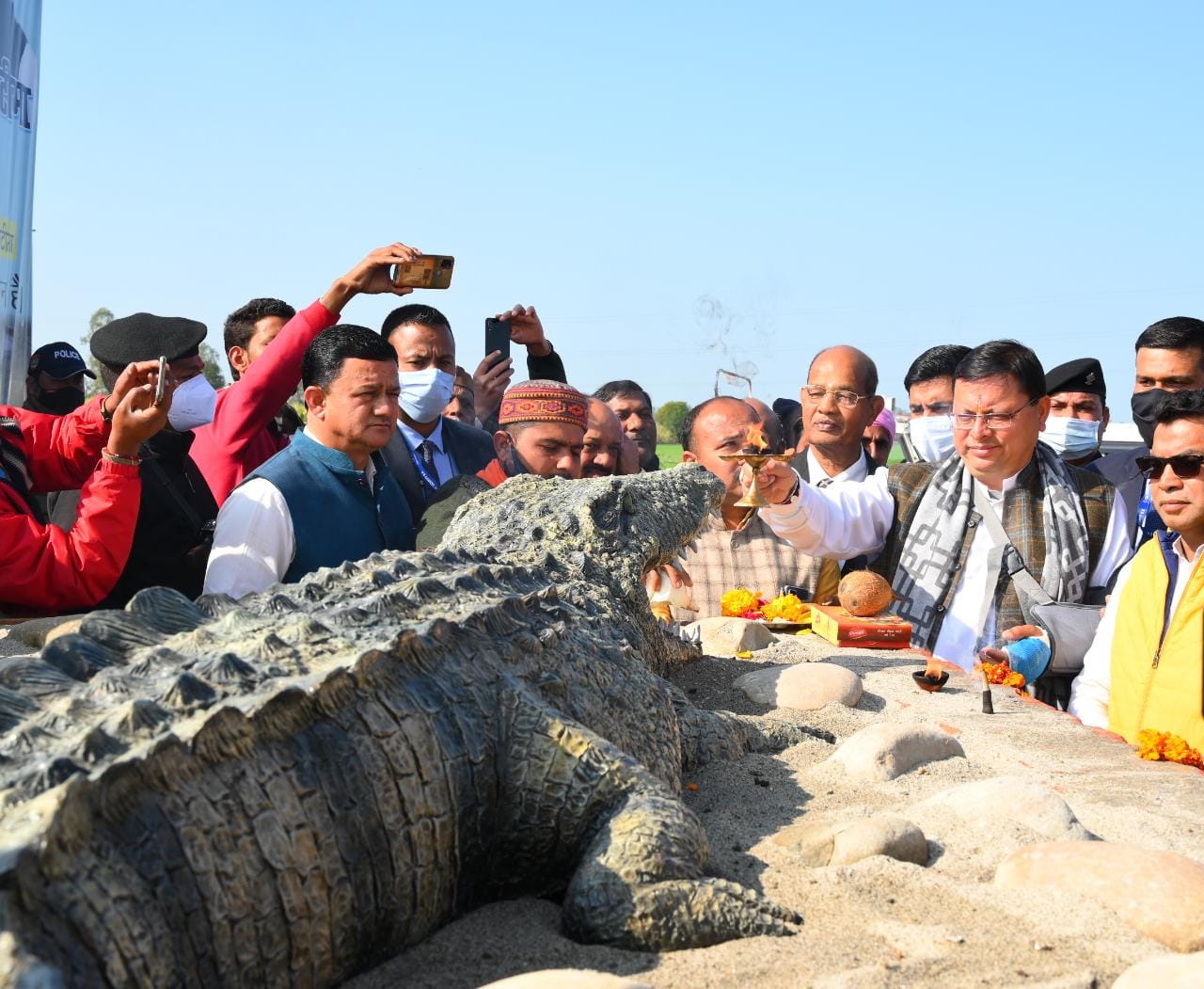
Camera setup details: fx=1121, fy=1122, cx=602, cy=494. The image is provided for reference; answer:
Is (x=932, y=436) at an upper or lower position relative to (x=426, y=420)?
upper

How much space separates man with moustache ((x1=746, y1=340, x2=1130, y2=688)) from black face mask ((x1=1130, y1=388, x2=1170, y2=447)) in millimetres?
581

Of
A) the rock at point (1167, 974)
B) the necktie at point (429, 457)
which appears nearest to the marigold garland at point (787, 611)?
the necktie at point (429, 457)

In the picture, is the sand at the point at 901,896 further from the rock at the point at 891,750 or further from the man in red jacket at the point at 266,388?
the man in red jacket at the point at 266,388

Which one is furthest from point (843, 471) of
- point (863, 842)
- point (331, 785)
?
point (331, 785)

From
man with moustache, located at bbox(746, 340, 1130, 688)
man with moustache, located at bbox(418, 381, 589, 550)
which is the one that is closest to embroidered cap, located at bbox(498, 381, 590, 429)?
man with moustache, located at bbox(418, 381, 589, 550)

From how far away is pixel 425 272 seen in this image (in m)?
5.43

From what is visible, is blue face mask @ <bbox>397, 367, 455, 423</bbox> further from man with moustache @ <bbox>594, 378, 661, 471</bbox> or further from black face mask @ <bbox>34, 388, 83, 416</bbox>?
black face mask @ <bbox>34, 388, 83, 416</bbox>

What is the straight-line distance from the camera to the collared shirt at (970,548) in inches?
198

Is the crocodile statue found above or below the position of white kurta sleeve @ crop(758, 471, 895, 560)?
below

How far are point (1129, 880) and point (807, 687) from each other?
6.28ft

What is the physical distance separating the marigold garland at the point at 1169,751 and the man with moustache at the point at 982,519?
1.01 meters

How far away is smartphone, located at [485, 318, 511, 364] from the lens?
6.76 meters

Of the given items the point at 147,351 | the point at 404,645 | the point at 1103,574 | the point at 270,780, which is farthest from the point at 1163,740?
the point at 147,351

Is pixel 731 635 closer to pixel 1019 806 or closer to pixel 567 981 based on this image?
pixel 1019 806
